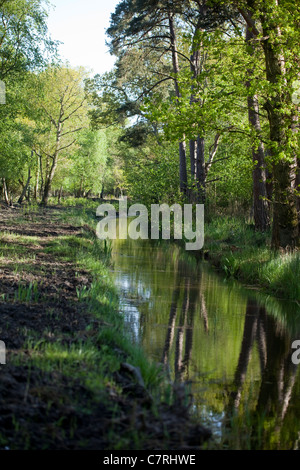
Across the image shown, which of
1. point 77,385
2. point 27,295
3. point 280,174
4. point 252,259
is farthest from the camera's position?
point 252,259

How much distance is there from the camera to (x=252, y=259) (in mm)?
13883

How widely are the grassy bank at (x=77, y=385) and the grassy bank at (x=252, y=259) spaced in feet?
16.7

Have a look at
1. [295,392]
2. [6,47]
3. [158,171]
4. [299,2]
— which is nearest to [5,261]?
[295,392]

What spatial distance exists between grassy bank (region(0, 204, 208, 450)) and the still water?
1.71ft

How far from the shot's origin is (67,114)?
3875 centimetres

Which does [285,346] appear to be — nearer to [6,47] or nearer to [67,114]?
[6,47]

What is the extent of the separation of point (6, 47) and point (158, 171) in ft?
33.5

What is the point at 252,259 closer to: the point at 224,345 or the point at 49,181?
the point at 224,345

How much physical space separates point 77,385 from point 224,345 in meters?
3.62

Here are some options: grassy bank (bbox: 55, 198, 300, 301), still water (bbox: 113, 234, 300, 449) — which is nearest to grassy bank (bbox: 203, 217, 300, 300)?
grassy bank (bbox: 55, 198, 300, 301)

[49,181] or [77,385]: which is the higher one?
[49,181]

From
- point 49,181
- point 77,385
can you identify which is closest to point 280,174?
point 77,385

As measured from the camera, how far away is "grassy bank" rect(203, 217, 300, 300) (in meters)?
11.7

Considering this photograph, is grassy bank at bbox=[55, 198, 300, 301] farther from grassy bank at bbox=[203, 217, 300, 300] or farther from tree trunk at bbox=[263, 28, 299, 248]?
tree trunk at bbox=[263, 28, 299, 248]
